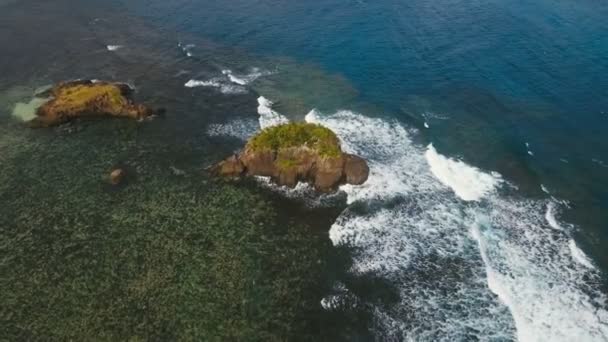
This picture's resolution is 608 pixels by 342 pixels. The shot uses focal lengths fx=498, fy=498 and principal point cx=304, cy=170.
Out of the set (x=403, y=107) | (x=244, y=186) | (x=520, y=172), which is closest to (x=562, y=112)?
(x=520, y=172)

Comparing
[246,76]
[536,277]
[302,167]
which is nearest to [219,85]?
[246,76]

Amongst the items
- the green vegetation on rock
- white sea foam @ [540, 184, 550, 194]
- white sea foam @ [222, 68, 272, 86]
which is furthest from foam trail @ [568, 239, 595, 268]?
white sea foam @ [222, 68, 272, 86]

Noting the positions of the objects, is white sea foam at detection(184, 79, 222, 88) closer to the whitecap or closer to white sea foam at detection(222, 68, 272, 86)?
white sea foam at detection(222, 68, 272, 86)

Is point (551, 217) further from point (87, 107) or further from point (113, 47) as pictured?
point (113, 47)

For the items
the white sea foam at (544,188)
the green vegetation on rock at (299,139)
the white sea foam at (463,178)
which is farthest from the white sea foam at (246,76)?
the white sea foam at (544,188)

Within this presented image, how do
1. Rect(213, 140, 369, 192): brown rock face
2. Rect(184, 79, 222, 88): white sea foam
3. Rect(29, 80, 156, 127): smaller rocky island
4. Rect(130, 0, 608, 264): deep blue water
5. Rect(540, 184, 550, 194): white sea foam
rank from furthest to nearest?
Rect(184, 79, 222, 88): white sea foam → Rect(29, 80, 156, 127): smaller rocky island → Rect(130, 0, 608, 264): deep blue water → Rect(213, 140, 369, 192): brown rock face → Rect(540, 184, 550, 194): white sea foam

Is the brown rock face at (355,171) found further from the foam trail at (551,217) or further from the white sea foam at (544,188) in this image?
the white sea foam at (544,188)

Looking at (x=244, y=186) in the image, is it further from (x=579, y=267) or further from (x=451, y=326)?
(x=579, y=267)
